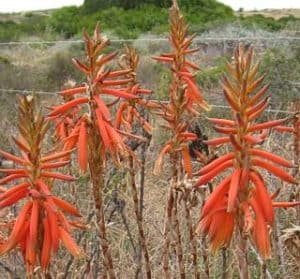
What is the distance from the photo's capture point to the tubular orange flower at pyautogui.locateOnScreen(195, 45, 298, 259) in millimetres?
1579

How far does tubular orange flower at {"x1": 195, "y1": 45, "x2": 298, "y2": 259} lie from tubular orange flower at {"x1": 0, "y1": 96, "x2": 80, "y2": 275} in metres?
0.36

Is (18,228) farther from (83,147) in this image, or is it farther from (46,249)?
(83,147)

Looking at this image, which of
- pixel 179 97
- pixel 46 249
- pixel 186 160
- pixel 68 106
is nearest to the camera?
pixel 46 249

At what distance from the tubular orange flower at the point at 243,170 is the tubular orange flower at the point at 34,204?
361mm

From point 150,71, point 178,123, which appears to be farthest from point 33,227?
point 150,71

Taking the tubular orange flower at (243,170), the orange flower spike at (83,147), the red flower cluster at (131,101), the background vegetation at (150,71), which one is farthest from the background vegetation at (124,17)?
the tubular orange flower at (243,170)

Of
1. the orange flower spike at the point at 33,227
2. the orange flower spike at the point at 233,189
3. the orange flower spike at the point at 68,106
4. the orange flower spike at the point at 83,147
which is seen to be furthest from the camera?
the orange flower spike at the point at 68,106

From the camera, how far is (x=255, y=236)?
1.62 meters

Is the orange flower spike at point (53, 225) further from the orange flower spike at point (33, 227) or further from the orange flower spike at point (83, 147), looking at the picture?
the orange flower spike at point (83, 147)

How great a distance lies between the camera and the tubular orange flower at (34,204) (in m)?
1.67

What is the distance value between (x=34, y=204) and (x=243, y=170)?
51 cm

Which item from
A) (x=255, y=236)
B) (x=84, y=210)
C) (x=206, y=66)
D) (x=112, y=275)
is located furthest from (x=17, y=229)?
(x=206, y=66)

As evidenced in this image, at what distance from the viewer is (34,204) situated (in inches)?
66.5

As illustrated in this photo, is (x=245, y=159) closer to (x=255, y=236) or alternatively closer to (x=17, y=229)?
(x=255, y=236)
